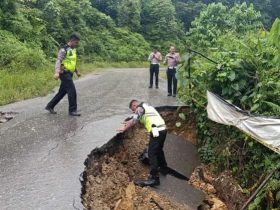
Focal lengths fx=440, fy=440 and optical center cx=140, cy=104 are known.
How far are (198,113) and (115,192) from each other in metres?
3.58

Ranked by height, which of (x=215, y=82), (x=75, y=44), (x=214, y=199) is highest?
(x=75, y=44)

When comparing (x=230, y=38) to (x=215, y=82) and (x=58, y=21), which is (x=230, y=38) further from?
(x=58, y=21)

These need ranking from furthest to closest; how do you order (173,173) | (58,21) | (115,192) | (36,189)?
(58,21), (173,173), (115,192), (36,189)

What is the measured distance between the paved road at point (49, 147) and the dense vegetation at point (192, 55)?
6.56 ft

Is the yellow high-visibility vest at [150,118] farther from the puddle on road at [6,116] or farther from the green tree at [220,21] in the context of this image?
the green tree at [220,21]

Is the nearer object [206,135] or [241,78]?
[241,78]

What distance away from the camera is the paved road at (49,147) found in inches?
223

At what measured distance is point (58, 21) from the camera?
31.9 m

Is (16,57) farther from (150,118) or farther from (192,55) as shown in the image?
(150,118)

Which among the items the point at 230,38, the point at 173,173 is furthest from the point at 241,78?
the point at 173,173

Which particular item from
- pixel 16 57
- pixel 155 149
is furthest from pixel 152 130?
pixel 16 57

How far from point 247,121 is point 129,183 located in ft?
6.84

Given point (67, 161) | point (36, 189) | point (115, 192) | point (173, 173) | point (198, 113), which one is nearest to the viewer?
point (36, 189)

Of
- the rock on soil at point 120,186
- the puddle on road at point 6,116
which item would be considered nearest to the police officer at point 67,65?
the puddle on road at point 6,116
